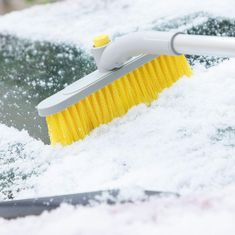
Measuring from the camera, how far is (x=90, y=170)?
3.52 ft

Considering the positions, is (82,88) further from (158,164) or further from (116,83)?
(158,164)

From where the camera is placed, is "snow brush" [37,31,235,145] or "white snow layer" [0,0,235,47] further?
"white snow layer" [0,0,235,47]

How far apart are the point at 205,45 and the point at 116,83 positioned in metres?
0.27

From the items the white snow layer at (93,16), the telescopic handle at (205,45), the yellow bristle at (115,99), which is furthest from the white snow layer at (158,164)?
the white snow layer at (93,16)

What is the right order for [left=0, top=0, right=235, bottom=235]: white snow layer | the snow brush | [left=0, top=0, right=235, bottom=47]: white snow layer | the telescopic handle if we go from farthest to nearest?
[left=0, top=0, right=235, bottom=47]: white snow layer, the snow brush, the telescopic handle, [left=0, top=0, right=235, bottom=235]: white snow layer

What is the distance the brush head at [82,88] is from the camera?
115 cm

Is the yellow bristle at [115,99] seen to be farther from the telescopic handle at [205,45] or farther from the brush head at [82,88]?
the telescopic handle at [205,45]

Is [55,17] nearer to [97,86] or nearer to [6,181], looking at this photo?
[97,86]

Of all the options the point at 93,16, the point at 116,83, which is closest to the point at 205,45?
the point at 116,83

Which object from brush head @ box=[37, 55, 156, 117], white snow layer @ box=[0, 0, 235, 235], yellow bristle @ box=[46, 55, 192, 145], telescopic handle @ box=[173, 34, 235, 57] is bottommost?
white snow layer @ box=[0, 0, 235, 235]

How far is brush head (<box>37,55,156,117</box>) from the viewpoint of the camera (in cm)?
115

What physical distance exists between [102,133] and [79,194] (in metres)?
0.29

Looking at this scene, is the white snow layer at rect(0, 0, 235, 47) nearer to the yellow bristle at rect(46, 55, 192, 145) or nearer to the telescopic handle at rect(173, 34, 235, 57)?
the yellow bristle at rect(46, 55, 192, 145)

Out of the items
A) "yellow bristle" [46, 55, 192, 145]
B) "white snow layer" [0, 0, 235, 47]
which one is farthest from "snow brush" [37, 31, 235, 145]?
"white snow layer" [0, 0, 235, 47]
